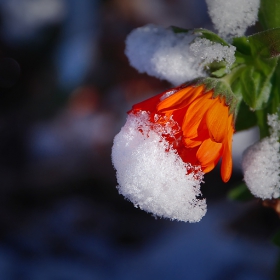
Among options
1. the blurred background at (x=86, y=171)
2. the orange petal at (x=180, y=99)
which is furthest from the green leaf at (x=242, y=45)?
the blurred background at (x=86, y=171)

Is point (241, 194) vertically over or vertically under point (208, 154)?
under

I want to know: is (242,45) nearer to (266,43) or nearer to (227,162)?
(266,43)

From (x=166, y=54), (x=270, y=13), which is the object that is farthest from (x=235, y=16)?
(x=166, y=54)

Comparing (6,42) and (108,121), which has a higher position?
(6,42)

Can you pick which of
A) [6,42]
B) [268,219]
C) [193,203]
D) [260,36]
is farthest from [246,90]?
[6,42]

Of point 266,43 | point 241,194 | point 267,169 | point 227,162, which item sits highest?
point 266,43

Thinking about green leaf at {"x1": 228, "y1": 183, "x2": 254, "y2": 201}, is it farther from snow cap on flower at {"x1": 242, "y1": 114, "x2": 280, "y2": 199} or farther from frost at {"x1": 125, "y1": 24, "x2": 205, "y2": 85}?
frost at {"x1": 125, "y1": 24, "x2": 205, "y2": 85}

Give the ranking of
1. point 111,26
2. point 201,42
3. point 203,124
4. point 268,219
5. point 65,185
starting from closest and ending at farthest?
1. point 203,124
2. point 201,42
3. point 268,219
4. point 65,185
5. point 111,26

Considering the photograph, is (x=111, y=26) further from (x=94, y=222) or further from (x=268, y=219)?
(x=268, y=219)
